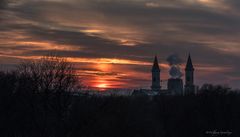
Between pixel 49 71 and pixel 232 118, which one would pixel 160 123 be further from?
pixel 49 71

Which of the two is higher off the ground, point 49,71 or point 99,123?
point 49,71

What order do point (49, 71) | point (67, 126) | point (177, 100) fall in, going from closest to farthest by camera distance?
point (67, 126) → point (49, 71) → point (177, 100)

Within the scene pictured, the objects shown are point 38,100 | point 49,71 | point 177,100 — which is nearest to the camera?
point 38,100

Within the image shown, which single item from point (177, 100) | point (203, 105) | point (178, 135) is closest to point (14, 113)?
point (178, 135)

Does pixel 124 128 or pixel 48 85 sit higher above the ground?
pixel 48 85

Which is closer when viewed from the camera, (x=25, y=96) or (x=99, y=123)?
(x=99, y=123)

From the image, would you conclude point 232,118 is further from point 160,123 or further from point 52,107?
point 52,107

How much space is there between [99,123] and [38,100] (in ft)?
21.1

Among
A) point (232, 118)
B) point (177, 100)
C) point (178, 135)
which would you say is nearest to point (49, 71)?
point (178, 135)

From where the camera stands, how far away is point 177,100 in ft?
327

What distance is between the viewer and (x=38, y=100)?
55.9 m

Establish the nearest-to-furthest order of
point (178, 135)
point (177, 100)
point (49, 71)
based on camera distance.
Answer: point (49, 71), point (178, 135), point (177, 100)

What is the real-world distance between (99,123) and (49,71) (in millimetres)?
8966

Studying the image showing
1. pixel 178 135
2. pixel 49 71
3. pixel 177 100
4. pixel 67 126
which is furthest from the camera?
pixel 177 100
